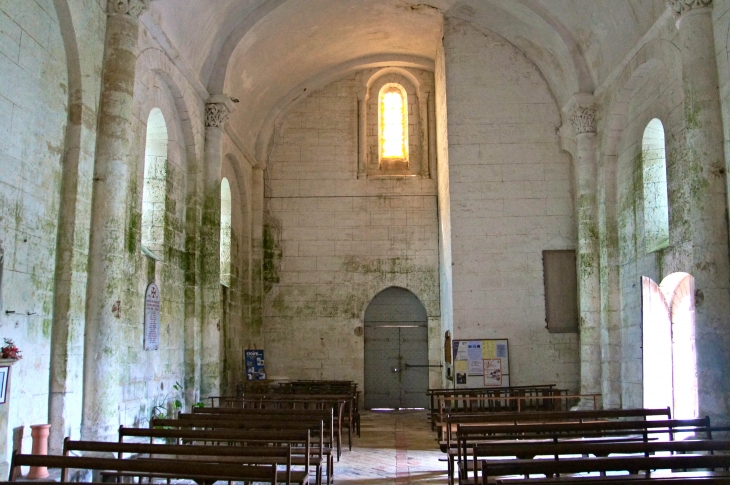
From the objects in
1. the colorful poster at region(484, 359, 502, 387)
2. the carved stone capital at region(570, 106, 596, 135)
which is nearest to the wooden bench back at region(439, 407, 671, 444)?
the colorful poster at region(484, 359, 502, 387)

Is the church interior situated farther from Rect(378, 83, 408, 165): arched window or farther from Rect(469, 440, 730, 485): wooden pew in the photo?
Rect(469, 440, 730, 485): wooden pew

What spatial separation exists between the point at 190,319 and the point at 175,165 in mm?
2911

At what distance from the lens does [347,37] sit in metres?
18.1

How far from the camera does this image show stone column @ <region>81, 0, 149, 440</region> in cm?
927

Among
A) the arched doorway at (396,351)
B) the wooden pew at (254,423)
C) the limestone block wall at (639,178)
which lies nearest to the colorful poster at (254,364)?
the arched doorway at (396,351)

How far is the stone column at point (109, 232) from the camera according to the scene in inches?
365

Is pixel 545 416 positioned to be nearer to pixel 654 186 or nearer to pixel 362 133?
pixel 654 186

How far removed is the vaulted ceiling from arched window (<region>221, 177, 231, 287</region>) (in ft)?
5.11

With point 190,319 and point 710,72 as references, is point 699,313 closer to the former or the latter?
point 710,72

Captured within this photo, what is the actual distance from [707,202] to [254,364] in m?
10.5

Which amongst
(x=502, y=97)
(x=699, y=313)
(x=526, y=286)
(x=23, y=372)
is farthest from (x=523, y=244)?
(x=23, y=372)

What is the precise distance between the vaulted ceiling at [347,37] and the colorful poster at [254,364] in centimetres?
540

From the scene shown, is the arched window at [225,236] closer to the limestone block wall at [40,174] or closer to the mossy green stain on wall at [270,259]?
the mossy green stain on wall at [270,259]

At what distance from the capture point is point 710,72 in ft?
31.7
